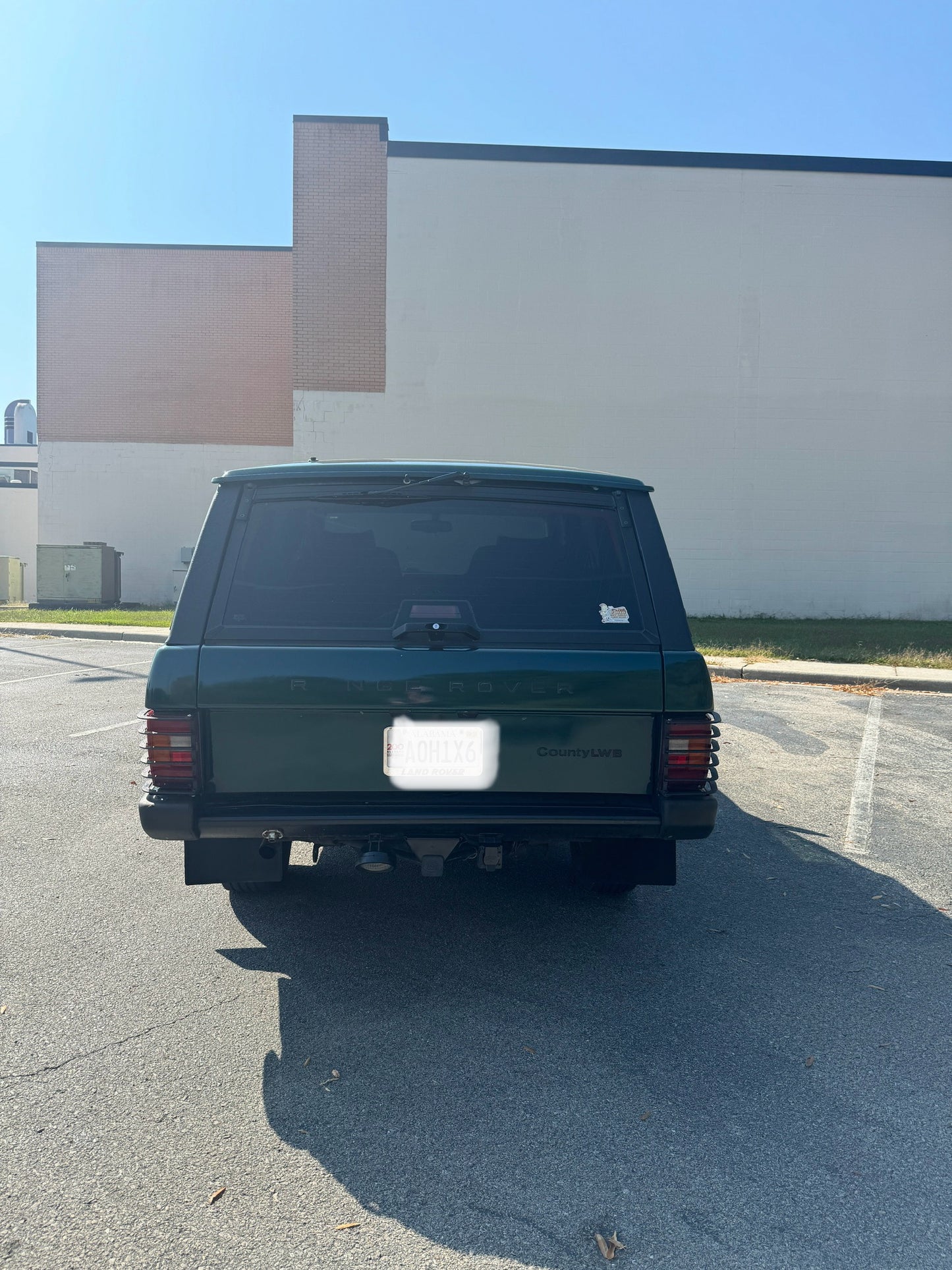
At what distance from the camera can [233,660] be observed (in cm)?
326

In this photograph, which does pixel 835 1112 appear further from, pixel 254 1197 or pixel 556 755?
pixel 254 1197

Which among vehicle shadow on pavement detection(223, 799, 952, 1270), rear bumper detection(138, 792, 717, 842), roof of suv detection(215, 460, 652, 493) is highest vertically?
roof of suv detection(215, 460, 652, 493)

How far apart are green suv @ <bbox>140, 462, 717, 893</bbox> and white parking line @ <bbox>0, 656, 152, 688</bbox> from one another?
840 centimetres

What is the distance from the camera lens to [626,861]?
364cm

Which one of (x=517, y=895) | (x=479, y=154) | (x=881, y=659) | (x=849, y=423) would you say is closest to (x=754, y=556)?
(x=849, y=423)

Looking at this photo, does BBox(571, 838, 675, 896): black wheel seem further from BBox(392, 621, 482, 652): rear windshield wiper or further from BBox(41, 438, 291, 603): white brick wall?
BBox(41, 438, 291, 603): white brick wall

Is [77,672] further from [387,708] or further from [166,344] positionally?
[166,344]

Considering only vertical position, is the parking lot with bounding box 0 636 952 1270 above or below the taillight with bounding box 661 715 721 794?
below

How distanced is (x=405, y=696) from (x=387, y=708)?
7 cm

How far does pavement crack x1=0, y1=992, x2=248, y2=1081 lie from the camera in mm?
2945

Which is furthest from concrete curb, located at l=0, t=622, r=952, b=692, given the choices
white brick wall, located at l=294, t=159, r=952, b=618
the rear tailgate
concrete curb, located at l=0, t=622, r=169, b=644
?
the rear tailgate

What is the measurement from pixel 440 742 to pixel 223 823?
31.2 inches

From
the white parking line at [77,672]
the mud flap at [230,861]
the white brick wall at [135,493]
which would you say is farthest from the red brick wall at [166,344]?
the mud flap at [230,861]

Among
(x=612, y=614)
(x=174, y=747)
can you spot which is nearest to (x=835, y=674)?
(x=612, y=614)
